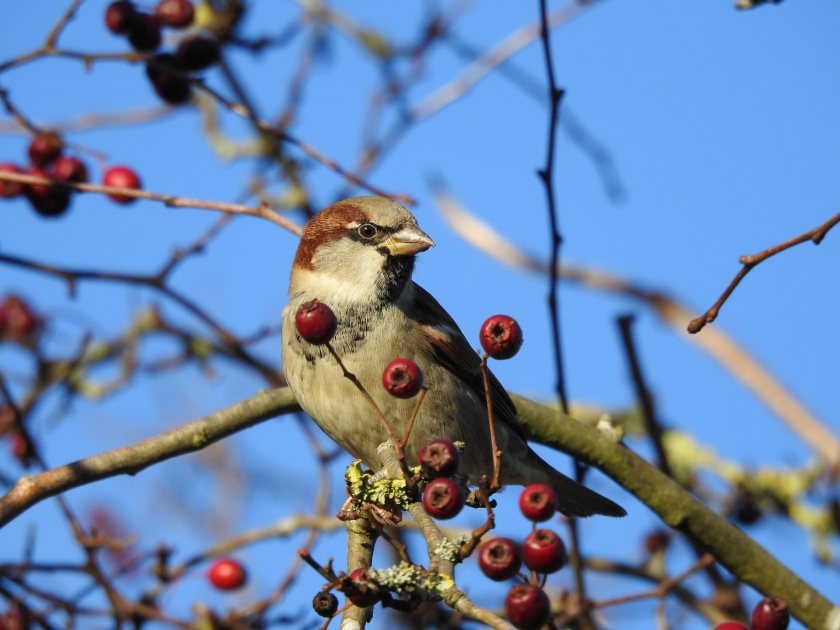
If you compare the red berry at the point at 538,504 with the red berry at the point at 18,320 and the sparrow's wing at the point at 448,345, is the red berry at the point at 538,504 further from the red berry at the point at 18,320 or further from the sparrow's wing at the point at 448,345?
the red berry at the point at 18,320

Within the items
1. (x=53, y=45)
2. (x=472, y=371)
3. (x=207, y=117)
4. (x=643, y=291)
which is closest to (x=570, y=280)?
(x=643, y=291)

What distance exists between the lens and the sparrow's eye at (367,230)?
358 cm

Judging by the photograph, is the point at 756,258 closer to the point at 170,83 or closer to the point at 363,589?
the point at 363,589

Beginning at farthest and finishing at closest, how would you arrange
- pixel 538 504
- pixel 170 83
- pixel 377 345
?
pixel 170 83 < pixel 377 345 < pixel 538 504

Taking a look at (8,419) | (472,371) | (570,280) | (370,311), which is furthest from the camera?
(570,280)

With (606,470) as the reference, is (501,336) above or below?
below

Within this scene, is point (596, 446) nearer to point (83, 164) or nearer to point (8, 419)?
point (83, 164)

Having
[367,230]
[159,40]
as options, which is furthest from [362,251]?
[159,40]

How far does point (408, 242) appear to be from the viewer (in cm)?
347

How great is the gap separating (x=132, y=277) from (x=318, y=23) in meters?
2.66

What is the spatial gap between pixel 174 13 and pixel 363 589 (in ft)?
8.30

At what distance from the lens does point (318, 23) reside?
221 inches

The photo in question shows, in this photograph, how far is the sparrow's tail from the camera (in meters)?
3.94

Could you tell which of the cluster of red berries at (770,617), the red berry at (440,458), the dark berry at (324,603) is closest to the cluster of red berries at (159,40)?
the red berry at (440,458)
